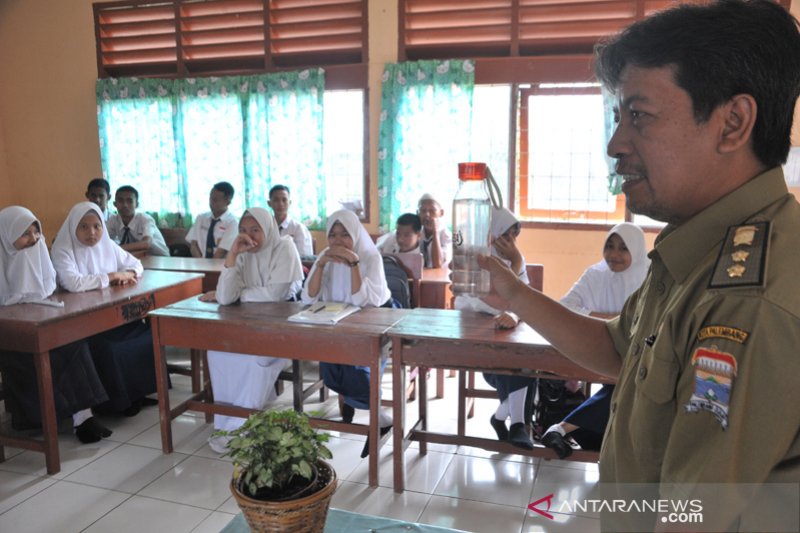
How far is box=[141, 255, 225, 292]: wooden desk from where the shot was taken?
159 inches

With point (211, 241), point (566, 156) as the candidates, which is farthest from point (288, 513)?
point (566, 156)

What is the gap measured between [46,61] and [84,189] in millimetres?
1479

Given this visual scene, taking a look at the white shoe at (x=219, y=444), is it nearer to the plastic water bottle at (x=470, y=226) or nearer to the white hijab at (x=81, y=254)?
the white hijab at (x=81, y=254)

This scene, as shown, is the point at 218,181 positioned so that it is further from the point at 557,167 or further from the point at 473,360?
the point at 473,360

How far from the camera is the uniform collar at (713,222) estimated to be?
0.69 metres

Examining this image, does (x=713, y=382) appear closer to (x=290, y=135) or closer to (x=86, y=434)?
(x=86, y=434)

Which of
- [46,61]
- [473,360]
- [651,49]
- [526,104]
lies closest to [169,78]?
[46,61]

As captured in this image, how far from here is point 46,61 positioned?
6.41m

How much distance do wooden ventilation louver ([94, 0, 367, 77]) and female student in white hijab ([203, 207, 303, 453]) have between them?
9.31ft

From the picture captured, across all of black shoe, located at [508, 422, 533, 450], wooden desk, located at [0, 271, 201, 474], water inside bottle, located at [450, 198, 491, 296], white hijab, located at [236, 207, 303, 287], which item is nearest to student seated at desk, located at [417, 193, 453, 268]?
white hijab, located at [236, 207, 303, 287]

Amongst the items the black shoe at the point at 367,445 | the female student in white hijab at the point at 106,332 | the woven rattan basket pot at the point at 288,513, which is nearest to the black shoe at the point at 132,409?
the female student in white hijab at the point at 106,332

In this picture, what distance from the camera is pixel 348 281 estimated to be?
325 cm

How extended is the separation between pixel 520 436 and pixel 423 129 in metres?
3.33

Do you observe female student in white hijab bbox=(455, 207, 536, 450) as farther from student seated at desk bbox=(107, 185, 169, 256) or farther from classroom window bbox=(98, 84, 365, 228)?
student seated at desk bbox=(107, 185, 169, 256)
